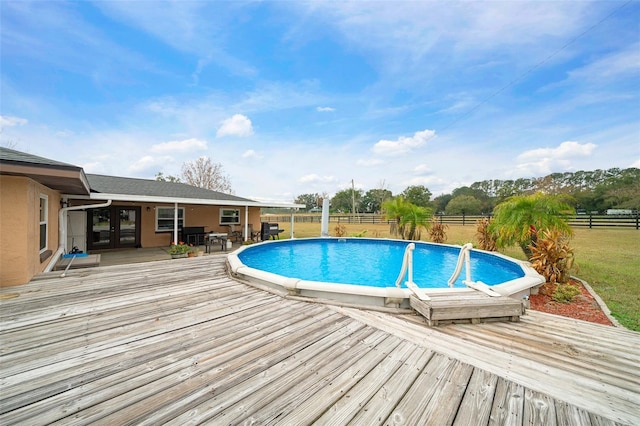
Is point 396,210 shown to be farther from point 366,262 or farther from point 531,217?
point 531,217

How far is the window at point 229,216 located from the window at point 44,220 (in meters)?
7.76

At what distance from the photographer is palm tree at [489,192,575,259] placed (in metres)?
7.27

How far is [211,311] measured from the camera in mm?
3248

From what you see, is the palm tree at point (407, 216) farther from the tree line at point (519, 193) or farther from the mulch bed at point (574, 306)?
the tree line at point (519, 193)

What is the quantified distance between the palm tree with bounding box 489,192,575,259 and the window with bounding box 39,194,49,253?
500 inches

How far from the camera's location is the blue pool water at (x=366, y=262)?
7363mm

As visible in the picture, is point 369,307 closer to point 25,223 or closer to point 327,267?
point 327,267

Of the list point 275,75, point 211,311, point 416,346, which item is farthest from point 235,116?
point 416,346

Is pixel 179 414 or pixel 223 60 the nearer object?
→ pixel 179 414

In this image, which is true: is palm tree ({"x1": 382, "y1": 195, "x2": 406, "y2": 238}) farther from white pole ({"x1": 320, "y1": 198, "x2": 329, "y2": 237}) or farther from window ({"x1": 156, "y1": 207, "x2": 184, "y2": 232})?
window ({"x1": 156, "y1": 207, "x2": 184, "y2": 232})

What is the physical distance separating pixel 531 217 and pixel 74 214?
1609 cm

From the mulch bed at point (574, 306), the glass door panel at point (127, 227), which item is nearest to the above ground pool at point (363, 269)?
the mulch bed at point (574, 306)

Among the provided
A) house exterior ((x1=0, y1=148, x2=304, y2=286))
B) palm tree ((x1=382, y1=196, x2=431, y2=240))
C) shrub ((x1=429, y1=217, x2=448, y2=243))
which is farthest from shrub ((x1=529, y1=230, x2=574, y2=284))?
house exterior ((x1=0, y1=148, x2=304, y2=286))

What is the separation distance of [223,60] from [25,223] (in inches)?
429
